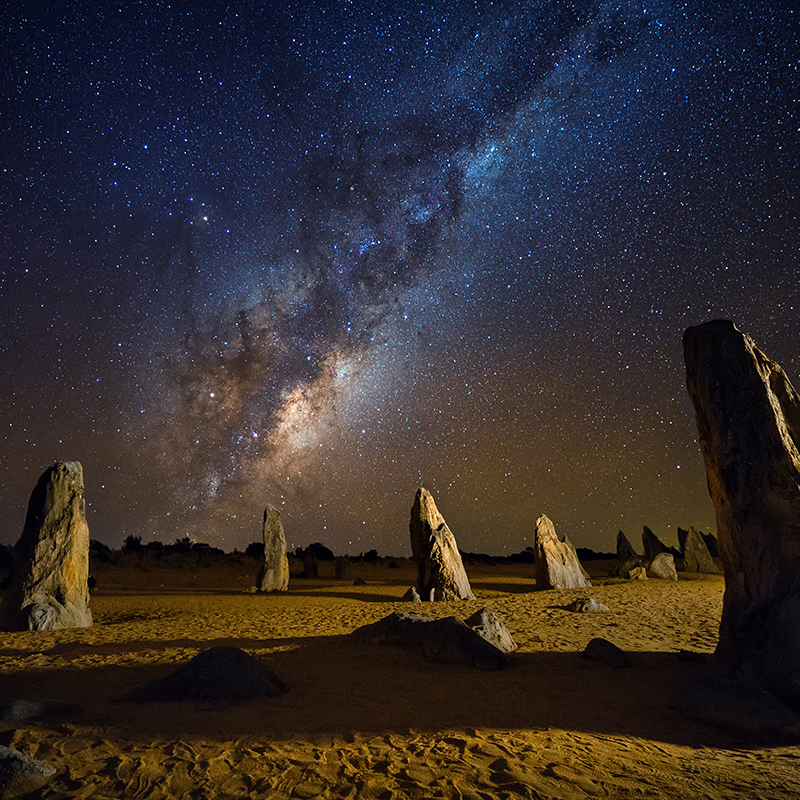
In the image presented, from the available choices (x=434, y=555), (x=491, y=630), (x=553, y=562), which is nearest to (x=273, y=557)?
(x=434, y=555)

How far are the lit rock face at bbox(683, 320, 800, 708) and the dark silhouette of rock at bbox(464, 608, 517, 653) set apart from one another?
3173mm

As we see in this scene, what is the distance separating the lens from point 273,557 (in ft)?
68.5

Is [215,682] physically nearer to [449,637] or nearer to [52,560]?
[449,637]

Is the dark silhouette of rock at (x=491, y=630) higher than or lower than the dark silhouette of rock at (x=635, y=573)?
higher

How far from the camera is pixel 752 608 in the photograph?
6.36 m

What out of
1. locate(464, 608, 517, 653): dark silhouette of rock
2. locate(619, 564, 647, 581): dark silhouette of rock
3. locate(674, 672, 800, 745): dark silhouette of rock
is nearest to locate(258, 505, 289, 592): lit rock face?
locate(464, 608, 517, 653): dark silhouette of rock

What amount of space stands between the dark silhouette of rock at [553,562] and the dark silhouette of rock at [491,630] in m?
9.39

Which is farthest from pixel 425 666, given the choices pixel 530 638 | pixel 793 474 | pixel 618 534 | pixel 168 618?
pixel 618 534

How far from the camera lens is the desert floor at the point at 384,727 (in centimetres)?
353

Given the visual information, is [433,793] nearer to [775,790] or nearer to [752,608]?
[775,790]

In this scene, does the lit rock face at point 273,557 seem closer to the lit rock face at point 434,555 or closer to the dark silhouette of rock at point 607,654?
the lit rock face at point 434,555

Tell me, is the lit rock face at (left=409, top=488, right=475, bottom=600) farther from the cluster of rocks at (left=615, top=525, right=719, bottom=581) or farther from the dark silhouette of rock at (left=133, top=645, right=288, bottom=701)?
the dark silhouette of rock at (left=133, top=645, right=288, bottom=701)

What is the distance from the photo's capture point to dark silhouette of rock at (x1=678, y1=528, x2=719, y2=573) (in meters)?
23.0

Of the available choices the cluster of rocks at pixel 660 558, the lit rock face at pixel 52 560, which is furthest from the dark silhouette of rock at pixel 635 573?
the lit rock face at pixel 52 560
